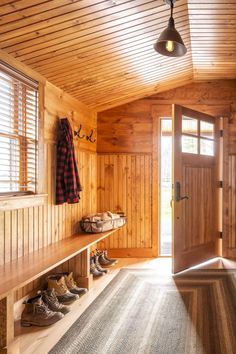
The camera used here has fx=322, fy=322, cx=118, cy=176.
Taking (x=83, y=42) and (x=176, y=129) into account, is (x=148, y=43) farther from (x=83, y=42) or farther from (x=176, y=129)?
(x=176, y=129)

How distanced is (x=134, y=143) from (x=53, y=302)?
253 cm

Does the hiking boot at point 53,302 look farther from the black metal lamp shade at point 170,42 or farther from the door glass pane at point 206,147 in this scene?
the door glass pane at point 206,147

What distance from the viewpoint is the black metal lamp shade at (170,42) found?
2.20 meters

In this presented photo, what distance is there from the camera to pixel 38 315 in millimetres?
2447

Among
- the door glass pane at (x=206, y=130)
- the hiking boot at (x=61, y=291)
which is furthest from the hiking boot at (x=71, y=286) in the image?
the door glass pane at (x=206, y=130)

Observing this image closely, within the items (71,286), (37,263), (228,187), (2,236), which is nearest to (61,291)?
(71,286)

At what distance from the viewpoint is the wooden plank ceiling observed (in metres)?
2.15

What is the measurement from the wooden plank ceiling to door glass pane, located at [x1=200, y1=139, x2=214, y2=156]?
91 centimetres

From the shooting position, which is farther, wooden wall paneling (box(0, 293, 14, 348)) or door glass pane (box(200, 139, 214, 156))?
door glass pane (box(200, 139, 214, 156))

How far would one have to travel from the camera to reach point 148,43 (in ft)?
9.82

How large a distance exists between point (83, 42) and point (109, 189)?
91.3 inches

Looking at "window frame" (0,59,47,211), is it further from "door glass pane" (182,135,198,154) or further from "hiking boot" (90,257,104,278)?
"door glass pane" (182,135,198,154)

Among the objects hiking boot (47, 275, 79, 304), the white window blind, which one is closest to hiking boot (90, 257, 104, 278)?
hiking boot (47, 275, 79, 304)

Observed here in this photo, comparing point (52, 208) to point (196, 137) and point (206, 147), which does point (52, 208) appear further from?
point (206, 147)
